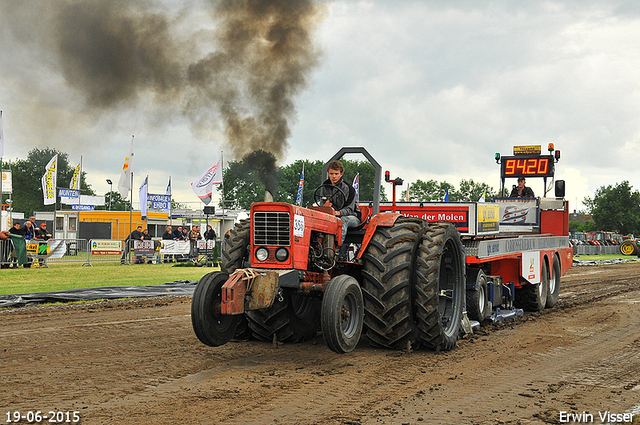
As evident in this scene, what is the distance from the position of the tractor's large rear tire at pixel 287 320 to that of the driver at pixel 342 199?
92cm

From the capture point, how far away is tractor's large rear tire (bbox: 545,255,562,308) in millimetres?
11781

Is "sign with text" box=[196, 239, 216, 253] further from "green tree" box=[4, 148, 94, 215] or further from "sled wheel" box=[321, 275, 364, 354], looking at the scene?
"green tree" box=[4, 148, 94, 215]

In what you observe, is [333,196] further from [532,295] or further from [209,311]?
[532,295]

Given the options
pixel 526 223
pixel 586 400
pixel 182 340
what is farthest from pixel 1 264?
pixel 586 400

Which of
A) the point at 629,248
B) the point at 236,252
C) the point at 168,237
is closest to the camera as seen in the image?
the point at 236,252

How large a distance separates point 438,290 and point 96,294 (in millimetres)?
7877

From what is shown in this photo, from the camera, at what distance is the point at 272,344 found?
7.10 m

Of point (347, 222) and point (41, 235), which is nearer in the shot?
point (347, 222)

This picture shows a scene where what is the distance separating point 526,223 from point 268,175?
5592 millimetres

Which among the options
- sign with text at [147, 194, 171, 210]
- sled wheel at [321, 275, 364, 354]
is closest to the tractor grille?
sled wheel at [321, 275, 364, 354]

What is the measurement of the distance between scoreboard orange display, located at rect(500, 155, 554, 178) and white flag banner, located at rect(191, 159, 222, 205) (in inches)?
563

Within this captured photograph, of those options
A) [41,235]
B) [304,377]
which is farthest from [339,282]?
A: [41,235]

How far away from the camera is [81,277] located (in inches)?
660

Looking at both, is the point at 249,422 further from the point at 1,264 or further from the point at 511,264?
the point at 1,264
